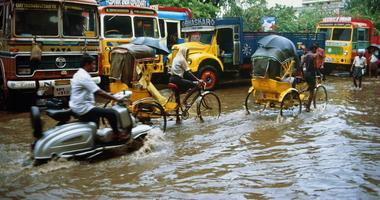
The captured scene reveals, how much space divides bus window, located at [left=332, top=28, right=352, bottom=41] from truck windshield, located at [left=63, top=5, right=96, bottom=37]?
13255mm

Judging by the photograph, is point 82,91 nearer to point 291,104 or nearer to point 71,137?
point 71,137

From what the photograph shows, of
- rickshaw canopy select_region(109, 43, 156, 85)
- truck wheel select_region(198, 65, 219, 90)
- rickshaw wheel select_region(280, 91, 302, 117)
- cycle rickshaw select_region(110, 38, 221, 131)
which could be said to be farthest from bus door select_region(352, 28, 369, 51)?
rickshaw canopy select_region(109, 43, 156, 85)

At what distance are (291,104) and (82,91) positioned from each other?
558 cm

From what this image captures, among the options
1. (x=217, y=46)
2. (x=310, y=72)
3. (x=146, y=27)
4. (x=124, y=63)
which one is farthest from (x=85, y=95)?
(x=217, y=46)

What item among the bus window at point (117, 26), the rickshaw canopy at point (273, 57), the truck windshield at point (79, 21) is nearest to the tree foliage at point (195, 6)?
the bus window at point (117, 26)

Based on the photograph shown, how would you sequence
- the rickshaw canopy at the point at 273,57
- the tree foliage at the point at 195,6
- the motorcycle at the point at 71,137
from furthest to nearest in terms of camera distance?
the tree foliage at the point at 195,6 < the rickshaw canopy at the point at 273,57 < the motorcycle at the point at 71,137

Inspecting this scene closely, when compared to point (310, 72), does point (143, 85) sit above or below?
below

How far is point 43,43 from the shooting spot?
408 inches

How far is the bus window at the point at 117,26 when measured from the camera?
13836mm

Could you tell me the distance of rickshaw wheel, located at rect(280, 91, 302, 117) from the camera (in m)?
9.78

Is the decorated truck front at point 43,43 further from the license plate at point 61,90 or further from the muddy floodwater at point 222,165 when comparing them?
the muddy floodwater at point 222,165

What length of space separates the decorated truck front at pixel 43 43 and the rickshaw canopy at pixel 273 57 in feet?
A: 14.8

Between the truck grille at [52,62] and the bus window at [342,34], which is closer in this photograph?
the truck grille at [52,62]

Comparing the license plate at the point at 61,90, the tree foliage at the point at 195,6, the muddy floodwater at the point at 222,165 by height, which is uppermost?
the tree foliage at the point at 195,6
